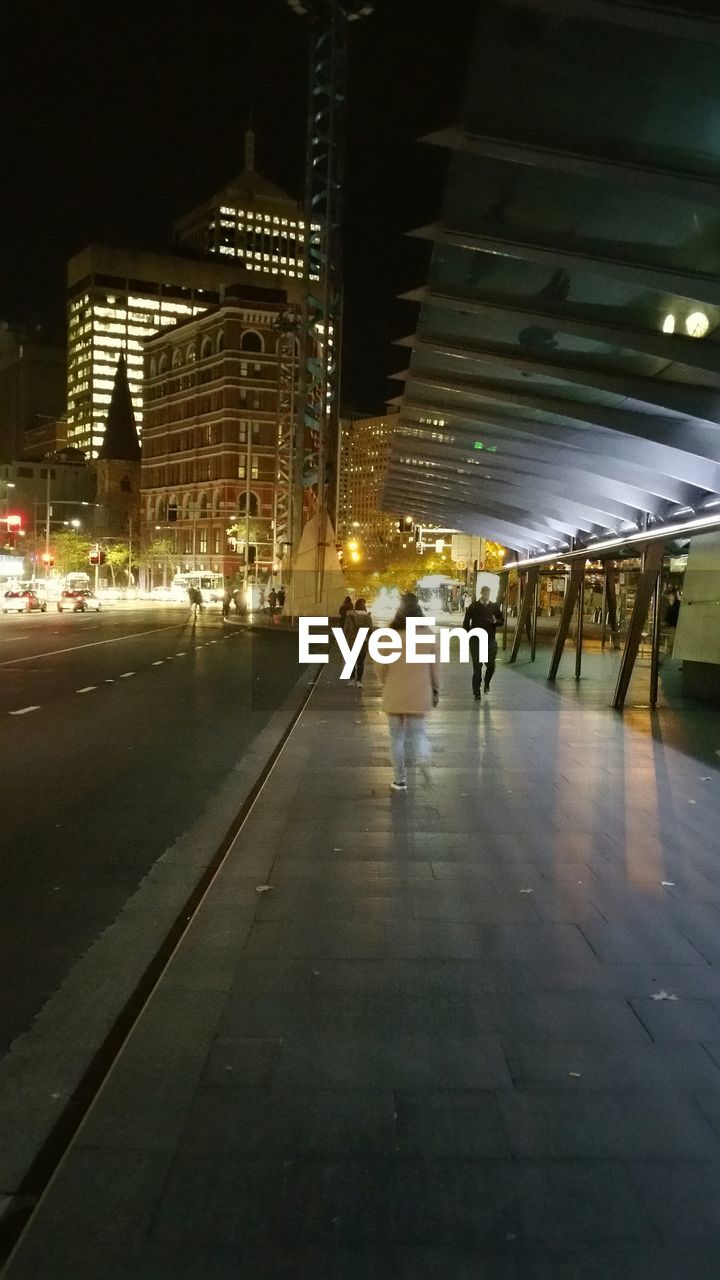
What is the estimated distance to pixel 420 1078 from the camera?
414 centimetres

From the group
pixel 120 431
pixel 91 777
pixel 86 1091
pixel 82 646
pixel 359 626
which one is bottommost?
pixel 82 646

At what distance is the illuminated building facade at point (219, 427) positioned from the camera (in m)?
111

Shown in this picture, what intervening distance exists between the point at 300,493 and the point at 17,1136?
4304 cm

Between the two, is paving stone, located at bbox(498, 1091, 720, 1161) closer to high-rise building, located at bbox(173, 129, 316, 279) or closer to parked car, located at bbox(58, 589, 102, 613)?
parked car, located at bbox(58, 589, 102, 613)

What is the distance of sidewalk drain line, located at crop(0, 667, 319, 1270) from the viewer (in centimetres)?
322

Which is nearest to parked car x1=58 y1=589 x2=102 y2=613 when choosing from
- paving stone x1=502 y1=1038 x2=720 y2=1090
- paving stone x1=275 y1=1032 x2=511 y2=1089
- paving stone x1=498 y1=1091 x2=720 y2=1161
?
paving stone x1=275 y1=1032 x2=511 y2=1089

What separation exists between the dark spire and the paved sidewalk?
13221 centimetres

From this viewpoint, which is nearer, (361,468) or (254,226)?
(361,468)

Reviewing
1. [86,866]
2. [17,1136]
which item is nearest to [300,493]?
[86,866]

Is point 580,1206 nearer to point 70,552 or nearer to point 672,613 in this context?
point 672,613

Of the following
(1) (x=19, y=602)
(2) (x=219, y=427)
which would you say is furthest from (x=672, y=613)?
(2) (x=219, y=427)

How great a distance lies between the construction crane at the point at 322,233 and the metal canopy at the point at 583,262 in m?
28.9

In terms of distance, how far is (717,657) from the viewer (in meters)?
17.1

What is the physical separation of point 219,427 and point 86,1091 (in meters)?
112
